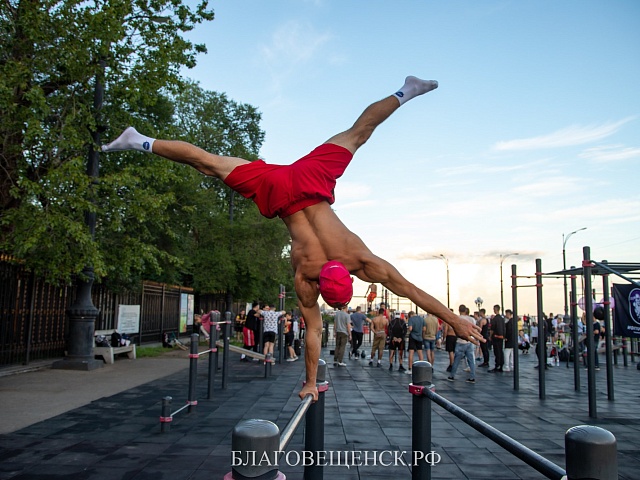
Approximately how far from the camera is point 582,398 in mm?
9648

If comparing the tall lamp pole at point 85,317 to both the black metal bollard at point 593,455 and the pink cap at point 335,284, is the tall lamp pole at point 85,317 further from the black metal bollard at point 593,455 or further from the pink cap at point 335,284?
the black metal bollard at point 593,455

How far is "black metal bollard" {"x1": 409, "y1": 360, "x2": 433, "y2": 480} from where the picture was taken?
301 centimetres

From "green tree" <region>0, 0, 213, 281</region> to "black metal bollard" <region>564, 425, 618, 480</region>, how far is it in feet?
32.9

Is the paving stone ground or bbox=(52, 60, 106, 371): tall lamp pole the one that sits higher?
bbox=(52, 60, 106, 371): tall lamp pole

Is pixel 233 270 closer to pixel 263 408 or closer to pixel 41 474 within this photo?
pixel 263 408

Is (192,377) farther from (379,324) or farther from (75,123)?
(379,324)

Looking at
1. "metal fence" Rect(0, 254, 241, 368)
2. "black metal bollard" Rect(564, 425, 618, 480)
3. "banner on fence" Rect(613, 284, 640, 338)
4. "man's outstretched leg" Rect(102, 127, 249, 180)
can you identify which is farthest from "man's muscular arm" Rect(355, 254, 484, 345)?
"metal fence" Rect(0, 254, 241, 368)

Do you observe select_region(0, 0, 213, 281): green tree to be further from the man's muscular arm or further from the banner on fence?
the banner on fence

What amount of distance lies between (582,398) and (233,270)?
54.5ft

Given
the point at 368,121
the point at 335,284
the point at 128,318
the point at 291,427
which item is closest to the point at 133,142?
the point at 368,121

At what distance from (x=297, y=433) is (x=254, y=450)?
5.46 meters

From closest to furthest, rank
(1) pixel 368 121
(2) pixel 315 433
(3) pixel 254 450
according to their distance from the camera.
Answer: (3) pixel 254 450
(2) pixel 315 433
(1) pixel 368 121

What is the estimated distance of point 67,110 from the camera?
37.9ft

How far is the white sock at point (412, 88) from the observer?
3.79 m
